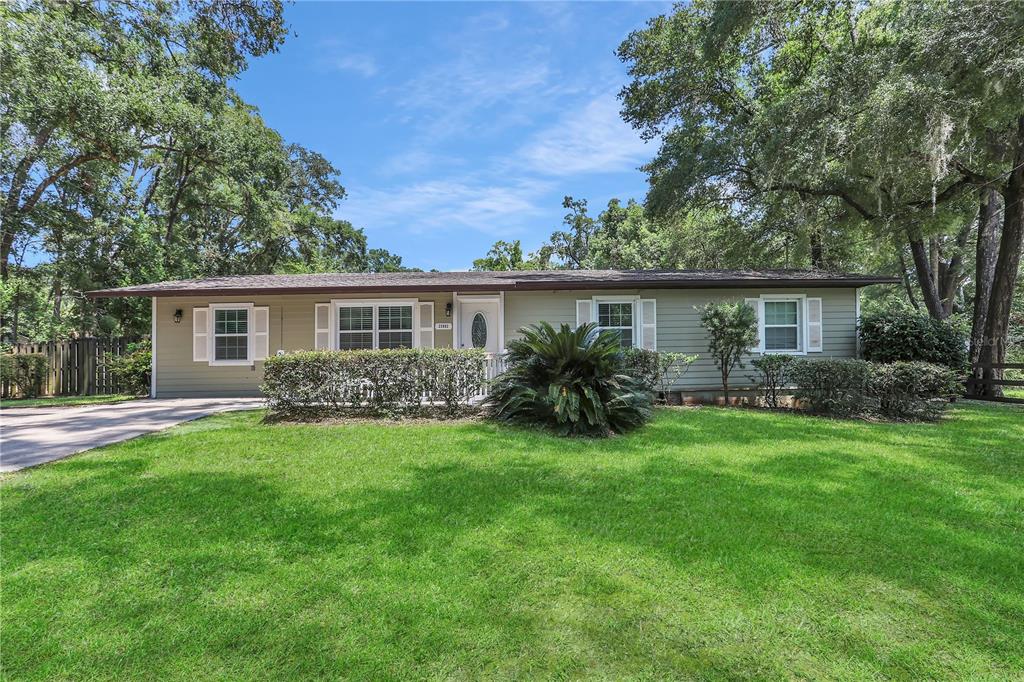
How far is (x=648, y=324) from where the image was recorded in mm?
10945

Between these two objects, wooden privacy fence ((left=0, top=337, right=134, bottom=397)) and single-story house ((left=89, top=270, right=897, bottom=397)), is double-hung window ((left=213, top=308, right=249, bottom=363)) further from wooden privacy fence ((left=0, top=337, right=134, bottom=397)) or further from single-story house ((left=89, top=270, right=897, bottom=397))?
wooden privacy fence ((left=0, top=337, right=134, bottom=397))

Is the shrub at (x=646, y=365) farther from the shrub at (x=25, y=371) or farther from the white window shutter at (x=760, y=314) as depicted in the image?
the shrub at (x=25, y=371)

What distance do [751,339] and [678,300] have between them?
2.13m

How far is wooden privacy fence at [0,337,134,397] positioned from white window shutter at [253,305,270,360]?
446 centimetres

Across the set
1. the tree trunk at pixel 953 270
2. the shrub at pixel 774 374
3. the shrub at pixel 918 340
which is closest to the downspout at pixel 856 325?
the shrub at pixel 918 340

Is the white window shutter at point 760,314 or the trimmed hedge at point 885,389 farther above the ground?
the white window shutter at point 760,314

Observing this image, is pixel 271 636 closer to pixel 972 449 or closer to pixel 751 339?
pixel 972 449

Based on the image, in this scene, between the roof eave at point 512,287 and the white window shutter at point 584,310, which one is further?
the white window shutter at point 584,310

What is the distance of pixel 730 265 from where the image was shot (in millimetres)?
18047

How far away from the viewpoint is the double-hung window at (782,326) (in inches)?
434

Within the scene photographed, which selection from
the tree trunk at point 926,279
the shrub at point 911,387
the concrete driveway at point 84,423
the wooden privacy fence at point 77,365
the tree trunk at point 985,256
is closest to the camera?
the concrete driveway at point 84,423

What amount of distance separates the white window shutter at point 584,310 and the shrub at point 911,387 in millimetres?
5328

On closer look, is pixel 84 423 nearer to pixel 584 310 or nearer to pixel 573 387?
pixel 573 387

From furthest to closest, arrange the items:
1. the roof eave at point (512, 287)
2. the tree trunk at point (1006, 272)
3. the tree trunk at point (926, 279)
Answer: the tree trunk at point (926, 279) < the tree trunk at point (1006, 272) < the roof eave at point (512, 287)
